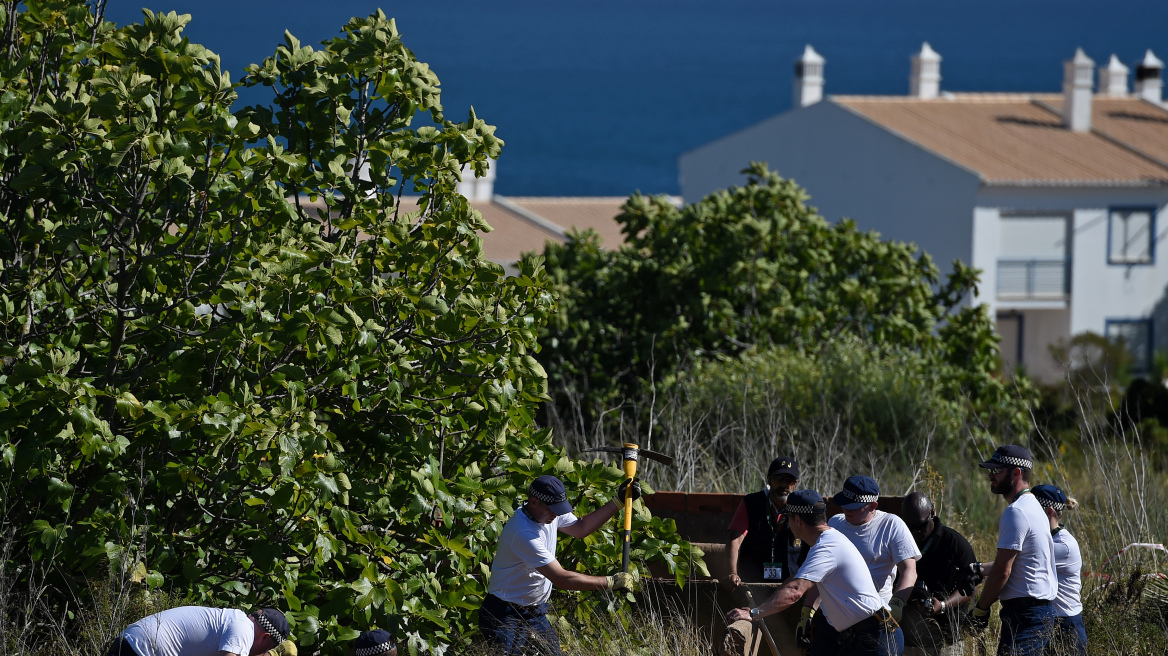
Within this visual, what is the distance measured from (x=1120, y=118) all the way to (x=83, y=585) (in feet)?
139

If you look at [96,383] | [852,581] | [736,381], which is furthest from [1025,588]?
[736,381]

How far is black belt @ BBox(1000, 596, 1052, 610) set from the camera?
687 cm

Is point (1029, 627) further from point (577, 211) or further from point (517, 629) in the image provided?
point (577, 211)

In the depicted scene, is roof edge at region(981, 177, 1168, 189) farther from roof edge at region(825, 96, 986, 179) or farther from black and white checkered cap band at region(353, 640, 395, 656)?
black and white checkered cap band at region(353, 640, 395, 656)

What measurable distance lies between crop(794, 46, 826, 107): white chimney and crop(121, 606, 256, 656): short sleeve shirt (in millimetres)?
38089

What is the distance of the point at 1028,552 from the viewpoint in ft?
22.4

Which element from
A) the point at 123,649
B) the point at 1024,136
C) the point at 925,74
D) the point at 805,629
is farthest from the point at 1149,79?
the point at 123,649

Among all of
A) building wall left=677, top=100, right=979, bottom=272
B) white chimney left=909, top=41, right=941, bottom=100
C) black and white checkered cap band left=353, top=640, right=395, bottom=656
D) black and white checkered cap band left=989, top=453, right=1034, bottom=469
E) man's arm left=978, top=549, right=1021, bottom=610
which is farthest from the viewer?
white chimney left=909, top=41, right=941, bottom=100

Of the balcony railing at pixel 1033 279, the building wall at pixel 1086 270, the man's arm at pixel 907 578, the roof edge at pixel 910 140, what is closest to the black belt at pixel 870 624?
the man's arm at pixel 907 578

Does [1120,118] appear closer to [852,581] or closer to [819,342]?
[819,342]

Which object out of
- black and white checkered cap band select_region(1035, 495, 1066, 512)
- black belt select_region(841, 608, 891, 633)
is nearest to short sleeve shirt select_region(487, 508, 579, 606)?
black belt select_region(841, 608, 891, 633)

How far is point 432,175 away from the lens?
7574mm

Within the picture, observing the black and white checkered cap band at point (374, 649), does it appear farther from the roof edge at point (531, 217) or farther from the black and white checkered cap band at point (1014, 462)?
the roof edge at point (531, 217)

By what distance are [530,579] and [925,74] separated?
1594 inches
